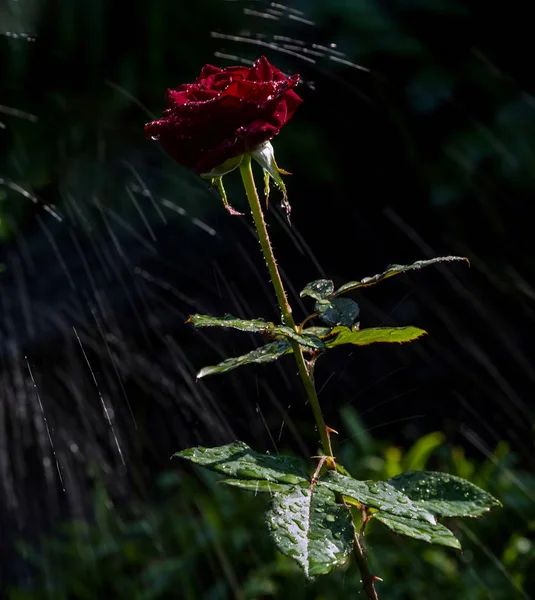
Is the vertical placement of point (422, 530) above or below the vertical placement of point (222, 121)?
below

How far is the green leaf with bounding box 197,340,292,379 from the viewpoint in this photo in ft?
1.56

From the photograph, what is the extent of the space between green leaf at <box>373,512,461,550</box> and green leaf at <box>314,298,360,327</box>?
133 mm

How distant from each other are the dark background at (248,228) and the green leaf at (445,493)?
179 centimetres

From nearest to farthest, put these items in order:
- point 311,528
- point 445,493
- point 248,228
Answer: point 311,528, point 445,493, point 248,228

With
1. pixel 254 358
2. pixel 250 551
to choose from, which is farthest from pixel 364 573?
pixel 250 551

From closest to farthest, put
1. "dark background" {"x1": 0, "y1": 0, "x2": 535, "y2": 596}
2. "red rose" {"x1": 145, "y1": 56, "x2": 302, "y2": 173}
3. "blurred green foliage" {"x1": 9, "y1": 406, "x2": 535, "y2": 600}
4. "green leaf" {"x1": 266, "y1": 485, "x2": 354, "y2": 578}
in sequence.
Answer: "green leaf" {"x1": 266, "y1": 485, "x2": 354, "y2": 578}
"red rose" {"x1": 145, "y1": 56, "x2": 302, "y2": 173}
"blurred green foliage" {"x1": 9, "y1": 406, "x2": 535, "y2": 600}
"dark background" {"x1": 0, "y1": 0, "x2": 535, "y2": 596}

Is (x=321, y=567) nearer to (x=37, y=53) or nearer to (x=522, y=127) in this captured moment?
(x=522, y=127)

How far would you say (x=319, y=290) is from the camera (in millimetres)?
557

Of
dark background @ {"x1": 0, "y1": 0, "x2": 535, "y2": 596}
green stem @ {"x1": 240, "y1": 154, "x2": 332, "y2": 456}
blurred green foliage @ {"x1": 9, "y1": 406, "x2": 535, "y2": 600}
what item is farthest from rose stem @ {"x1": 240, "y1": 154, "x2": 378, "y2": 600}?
dark background @ {"x1": 0, "y1": 0, "x2": 535, "y2": 596}

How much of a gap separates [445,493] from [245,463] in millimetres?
159

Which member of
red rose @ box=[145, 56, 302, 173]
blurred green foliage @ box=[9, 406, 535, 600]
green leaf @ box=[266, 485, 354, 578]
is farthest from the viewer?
blurred green foliage @ box=[9, 406, 535, 600]

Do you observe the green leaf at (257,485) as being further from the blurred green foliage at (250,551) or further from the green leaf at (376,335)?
the blurred green foliage at (250,551)

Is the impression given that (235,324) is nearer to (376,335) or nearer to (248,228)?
(376,335)

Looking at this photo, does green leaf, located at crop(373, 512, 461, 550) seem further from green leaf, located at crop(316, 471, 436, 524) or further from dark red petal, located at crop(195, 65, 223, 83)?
dark red petal, located at crop(195, 65, 223, 83)
